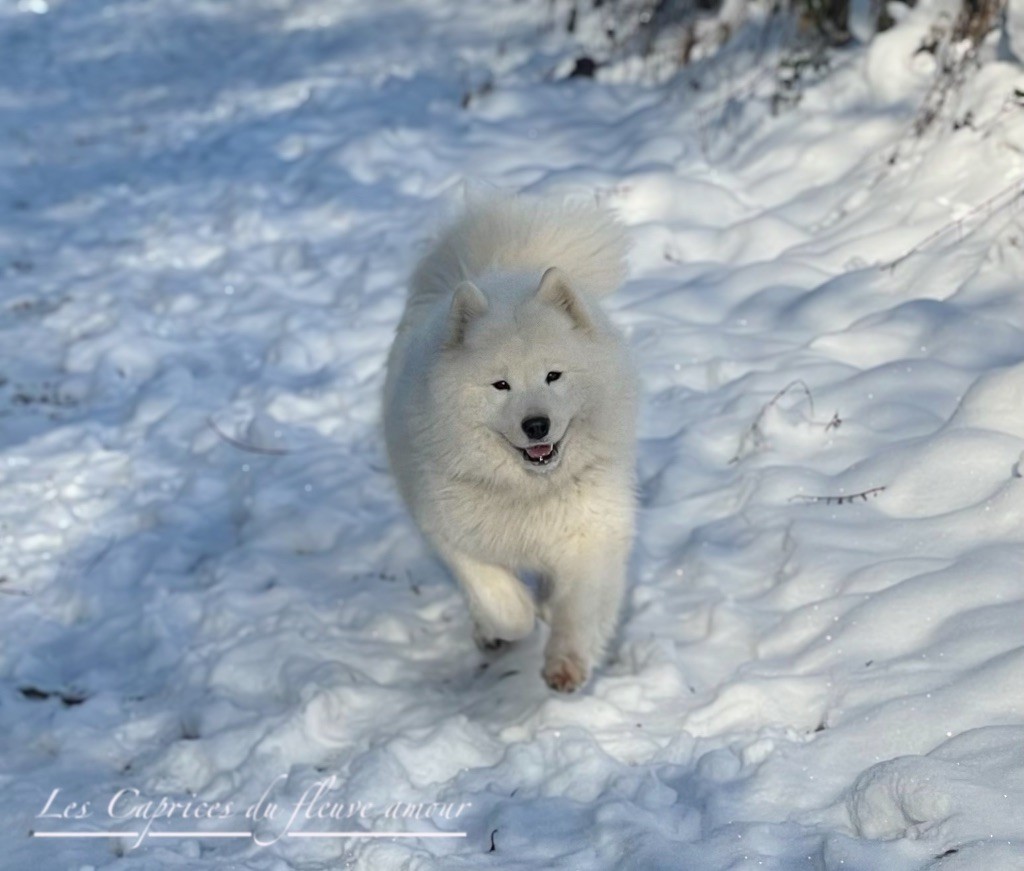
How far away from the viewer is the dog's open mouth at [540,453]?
10.9ft

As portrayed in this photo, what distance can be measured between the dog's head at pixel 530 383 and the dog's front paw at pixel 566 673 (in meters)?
0.55

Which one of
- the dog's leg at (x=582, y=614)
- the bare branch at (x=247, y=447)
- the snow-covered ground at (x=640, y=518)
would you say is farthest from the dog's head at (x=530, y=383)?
the bare branch at (x=247, y=447)

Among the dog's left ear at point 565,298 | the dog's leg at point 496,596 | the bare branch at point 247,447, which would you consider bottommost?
the bare branch at point 247,447

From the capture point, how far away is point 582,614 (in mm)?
3607

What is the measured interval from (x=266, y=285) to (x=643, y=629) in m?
3.64

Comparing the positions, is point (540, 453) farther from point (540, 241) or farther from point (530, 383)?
point (540, 241)

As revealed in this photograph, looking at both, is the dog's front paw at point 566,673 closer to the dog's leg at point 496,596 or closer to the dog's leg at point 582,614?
the dog's leg at point 582,614

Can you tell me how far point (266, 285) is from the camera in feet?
21.8

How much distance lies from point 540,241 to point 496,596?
118cm

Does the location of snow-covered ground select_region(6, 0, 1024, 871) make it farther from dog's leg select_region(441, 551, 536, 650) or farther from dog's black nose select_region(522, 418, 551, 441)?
dog's black nose select_region(522, 418, 551, 441)

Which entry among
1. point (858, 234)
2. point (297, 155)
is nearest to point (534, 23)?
point (297, 155)

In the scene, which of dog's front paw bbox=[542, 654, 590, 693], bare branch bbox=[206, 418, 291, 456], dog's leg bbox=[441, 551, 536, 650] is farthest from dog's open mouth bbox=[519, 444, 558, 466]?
bare branch bbox=[206, 418, 291, 456]

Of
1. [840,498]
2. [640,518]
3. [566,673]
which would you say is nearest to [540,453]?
[566,673]

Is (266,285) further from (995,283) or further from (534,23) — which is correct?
(534,23)
